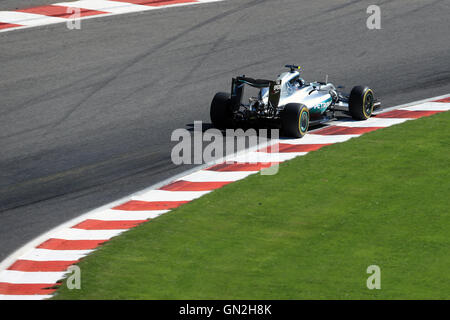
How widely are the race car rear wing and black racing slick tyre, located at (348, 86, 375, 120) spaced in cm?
196

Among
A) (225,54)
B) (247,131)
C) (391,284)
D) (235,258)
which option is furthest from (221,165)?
(225,54)

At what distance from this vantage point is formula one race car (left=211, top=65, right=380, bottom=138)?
16188 millimetres

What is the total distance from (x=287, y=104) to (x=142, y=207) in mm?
4608

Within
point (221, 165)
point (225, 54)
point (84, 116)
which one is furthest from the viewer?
point (225, 54)

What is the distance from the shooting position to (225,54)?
22.0 meters

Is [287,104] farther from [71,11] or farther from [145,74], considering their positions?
[71,11]

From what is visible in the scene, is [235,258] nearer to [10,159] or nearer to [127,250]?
[127,250]

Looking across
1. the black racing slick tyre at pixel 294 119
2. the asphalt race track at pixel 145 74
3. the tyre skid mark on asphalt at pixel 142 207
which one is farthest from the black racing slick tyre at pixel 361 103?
the black racing slick tyre at pixel 294 119

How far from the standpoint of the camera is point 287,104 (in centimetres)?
1612

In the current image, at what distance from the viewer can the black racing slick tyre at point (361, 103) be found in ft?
56.8

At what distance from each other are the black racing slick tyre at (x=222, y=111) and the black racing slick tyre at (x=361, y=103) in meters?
2.70

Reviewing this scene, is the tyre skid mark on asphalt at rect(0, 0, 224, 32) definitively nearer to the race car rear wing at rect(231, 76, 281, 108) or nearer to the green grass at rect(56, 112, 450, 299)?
the race car rear wing at rect(231, 76, 281, 108)

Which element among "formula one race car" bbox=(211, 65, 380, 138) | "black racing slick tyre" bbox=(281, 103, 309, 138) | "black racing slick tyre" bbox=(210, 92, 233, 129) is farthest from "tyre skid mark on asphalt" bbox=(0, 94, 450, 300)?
"black racing slick tyre" bbox=(210, 92, 233, 129)

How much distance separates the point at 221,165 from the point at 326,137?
275 centimetres
